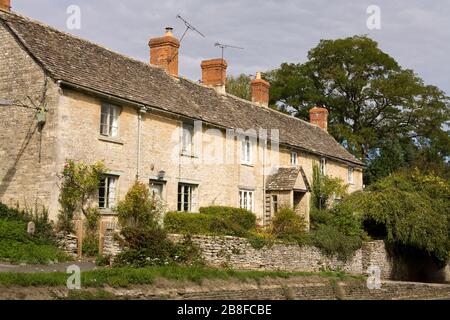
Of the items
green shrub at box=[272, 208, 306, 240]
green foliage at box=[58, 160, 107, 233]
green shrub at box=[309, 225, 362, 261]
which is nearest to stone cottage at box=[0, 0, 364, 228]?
green foliage at box=[58, 160, 107, 233]

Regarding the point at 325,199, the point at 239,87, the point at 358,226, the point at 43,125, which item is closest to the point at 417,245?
the point at 358,226

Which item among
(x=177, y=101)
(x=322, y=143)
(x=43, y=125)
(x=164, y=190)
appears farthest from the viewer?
(x=322, y=143)

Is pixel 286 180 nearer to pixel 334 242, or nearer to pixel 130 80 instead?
pixel 334 242

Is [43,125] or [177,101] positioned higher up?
[177,101]

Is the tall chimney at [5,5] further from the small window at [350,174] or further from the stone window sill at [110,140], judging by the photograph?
the small window at [350,174]

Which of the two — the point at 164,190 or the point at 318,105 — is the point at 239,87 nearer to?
the point at 318,105

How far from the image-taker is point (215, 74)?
1473 inches

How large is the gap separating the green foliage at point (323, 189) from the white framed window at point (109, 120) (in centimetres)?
1632

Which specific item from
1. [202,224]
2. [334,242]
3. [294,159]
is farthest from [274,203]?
[202,224]

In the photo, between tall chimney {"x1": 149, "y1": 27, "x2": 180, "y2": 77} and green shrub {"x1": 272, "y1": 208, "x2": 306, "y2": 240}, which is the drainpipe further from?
green shrub {"x1": 272, "y1": 208, "x2": 306, "y2": 240}

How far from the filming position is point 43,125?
77.2 ft

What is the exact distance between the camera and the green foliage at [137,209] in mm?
23995

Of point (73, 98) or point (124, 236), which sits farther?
point (73, 98)
